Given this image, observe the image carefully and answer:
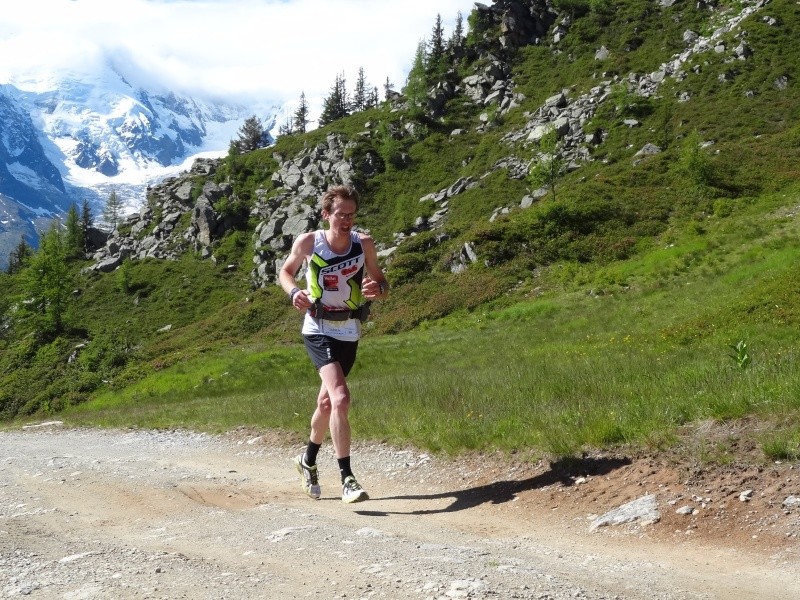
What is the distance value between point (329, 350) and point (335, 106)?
116978 millimetres

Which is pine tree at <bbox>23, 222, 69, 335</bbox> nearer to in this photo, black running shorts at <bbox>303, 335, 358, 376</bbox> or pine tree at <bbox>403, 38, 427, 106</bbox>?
pine tree at <bbox>403, 38, 427, 106</bbox>

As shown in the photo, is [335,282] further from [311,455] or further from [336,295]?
[311,455]

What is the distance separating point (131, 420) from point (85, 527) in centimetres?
1348

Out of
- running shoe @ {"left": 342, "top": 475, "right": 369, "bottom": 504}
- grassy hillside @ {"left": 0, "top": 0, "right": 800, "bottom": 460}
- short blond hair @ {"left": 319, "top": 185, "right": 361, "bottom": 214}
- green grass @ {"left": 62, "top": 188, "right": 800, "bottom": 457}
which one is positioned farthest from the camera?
grassy hillside @ {"left": 0, "top": 0, "right": 800, "bottom": 460}

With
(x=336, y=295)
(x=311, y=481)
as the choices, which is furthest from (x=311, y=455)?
(x=336, y=295)

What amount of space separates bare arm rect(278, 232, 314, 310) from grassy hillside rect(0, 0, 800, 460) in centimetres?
292

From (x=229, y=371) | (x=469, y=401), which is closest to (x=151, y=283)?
(x=229, y=371)

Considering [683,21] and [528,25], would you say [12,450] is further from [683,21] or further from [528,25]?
[528,25]

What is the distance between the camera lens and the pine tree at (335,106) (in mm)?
116312

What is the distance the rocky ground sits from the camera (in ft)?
12.1

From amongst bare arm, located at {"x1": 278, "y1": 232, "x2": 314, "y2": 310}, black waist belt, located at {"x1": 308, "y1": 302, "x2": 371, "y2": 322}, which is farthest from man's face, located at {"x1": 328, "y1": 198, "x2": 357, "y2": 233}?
black waist belt, located at {"x1": 308, "y1": 302, "x2": 371, "y2": 322}

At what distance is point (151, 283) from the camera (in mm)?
72438

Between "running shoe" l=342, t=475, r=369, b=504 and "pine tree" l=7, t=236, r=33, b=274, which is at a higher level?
"pine tree" l=7, t=236, r=33, b=274

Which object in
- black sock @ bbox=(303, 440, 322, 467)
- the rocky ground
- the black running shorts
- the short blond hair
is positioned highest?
the short blond hair
